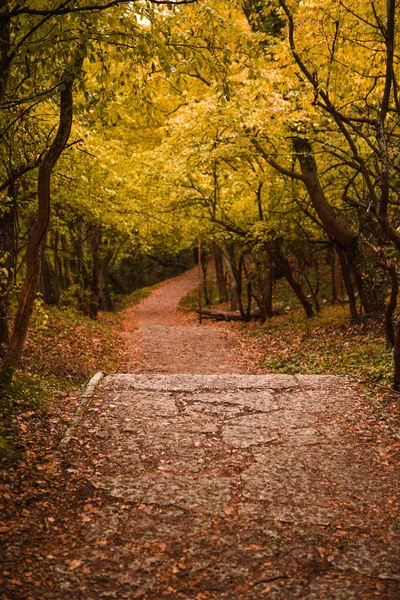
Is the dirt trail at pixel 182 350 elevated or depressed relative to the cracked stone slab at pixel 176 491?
elevated

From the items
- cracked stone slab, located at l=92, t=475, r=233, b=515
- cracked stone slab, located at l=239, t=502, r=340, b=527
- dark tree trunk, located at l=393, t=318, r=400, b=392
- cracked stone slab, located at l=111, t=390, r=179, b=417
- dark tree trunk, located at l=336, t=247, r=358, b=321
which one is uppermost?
dark tree trunk, located at l=336, t=247, r=358, b=321

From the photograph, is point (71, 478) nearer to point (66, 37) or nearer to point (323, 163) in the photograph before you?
point (66, 37)

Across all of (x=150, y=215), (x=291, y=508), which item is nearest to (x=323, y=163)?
(x=150, y=215)

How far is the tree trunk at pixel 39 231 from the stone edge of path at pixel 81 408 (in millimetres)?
955

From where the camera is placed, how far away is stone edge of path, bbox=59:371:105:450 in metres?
5.68

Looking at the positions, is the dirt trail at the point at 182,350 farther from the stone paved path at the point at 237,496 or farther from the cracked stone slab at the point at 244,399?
the stone paved path at the point at 237,496

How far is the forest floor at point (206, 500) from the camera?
3.46 m

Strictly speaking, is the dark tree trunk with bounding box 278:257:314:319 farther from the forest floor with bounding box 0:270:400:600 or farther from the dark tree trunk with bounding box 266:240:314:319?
the forest floor with bounding box 0:270:400:600

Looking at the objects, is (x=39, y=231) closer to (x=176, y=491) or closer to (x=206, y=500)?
(x=176, y=491)

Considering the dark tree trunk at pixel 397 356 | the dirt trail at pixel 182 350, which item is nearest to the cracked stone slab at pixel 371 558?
the dark tree trunk at pixel 397 356

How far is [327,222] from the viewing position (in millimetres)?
12328

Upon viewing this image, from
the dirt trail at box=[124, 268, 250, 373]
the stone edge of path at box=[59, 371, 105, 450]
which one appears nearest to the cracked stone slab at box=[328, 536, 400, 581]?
the stone edge of path at box=[59, 371, 105, 450]

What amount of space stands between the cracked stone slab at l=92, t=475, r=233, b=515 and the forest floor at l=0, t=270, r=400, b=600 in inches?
0.7

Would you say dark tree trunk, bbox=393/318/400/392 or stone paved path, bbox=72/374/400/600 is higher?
dark tree trunk, bbox=393/318/400/392
